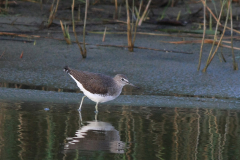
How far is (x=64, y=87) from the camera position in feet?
20.5

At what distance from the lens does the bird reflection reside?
367 cm

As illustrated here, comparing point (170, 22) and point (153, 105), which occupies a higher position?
point (170, 22)

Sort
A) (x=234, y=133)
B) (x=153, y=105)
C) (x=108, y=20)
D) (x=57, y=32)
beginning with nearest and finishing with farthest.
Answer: (x=234, y=133)
(x=153, y=105)
(x=57, y=32)
(x=108, y=20)

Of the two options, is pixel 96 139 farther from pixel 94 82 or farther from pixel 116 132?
pixel 94 82

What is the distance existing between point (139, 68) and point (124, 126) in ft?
9.09

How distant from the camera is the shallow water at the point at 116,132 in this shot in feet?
11.5

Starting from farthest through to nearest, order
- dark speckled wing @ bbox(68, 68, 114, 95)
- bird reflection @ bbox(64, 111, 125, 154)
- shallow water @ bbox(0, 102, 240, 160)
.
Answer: dark speckled wing @ bbox(68, 68, 114, 95) < bird reflection @ bbox(64, 111, 125, 154) < shallow water @ bbox(0, 102, 240, 160)

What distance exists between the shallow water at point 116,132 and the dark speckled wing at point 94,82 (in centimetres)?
23

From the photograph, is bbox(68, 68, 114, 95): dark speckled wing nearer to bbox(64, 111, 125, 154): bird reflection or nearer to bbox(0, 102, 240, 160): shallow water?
bbox(0, 102, 240, 160): shallow water

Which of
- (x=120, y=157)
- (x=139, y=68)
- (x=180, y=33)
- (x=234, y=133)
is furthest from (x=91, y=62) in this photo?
(x=120, y=157)

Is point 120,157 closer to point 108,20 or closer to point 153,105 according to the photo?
point 153,105

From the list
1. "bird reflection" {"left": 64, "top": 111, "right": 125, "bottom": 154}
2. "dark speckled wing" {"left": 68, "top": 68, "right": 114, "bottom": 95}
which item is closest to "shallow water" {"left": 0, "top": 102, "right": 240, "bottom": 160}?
"bird reflection" {"left": 64, "top": 111, "right": 125, "bottom": 154}

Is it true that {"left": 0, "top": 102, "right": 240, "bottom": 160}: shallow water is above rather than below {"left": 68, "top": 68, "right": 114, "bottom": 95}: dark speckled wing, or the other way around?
below

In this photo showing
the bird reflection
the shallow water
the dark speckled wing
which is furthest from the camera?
the dark speckled wing
